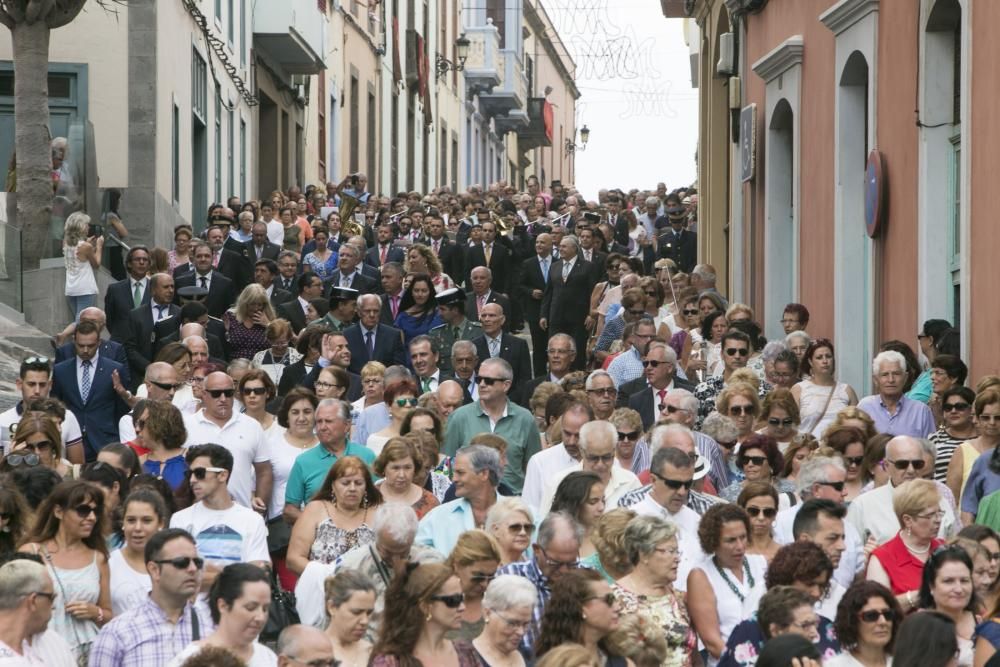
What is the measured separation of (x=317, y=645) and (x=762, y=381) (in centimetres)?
872

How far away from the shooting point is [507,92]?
242ft

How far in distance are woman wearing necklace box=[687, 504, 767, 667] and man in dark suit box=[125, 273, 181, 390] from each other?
954cm

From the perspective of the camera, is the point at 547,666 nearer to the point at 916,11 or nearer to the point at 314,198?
the point at 916,11

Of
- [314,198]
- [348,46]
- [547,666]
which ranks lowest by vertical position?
[547,666]

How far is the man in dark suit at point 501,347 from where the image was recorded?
18.1 m

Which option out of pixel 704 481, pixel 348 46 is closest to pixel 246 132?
pixel 348 46

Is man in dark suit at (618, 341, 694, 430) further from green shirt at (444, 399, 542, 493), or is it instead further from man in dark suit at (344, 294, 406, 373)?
man in dark suit at (344, 294, 406, 373)

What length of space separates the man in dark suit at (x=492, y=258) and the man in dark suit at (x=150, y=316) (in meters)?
9.71

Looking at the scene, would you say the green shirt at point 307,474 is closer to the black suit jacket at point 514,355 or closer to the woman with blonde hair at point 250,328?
the black suit jacket at point 514,355

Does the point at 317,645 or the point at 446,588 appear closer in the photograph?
the point at 317,645

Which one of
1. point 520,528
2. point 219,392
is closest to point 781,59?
point 219,392

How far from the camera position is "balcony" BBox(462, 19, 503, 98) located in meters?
69.2

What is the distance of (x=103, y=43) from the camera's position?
30844 mm

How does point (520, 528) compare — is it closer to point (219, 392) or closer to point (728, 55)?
point (219, 392)
